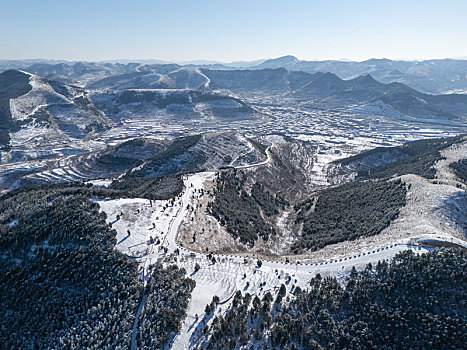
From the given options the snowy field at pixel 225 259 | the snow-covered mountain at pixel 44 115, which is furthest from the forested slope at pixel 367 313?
the snow-covered mountain at pixel 44 115

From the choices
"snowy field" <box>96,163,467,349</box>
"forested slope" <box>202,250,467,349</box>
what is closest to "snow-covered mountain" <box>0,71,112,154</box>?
"snowy field" <box>96,163,467,349</box>

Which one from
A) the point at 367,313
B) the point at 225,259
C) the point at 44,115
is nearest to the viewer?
the point at 367,313

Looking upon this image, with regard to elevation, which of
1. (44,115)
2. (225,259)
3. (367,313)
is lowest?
(225,259)

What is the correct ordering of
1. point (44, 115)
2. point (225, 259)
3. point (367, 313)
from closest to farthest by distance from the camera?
point (367, 313) < point (225, 259) < point (44, 115)

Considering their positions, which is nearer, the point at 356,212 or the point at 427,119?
the point at 356,212

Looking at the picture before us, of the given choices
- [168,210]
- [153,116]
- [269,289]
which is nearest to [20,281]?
[168,210]

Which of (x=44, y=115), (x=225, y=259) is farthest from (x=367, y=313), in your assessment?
(x=44, y=115)

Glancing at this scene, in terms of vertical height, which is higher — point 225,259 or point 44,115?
point 44,115

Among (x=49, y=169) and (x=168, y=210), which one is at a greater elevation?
(x=168, y=210)

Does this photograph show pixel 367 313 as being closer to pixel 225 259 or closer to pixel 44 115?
pixel 225 259

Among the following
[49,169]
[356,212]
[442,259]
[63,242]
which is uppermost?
[442,259]

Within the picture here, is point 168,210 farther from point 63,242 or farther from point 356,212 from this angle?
point 356,212
